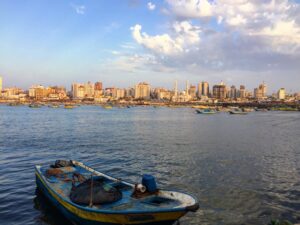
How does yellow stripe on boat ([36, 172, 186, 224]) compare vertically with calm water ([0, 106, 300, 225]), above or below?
above

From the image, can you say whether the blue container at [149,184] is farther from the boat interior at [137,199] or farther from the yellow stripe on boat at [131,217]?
the yellow stripe on boat at [131,217]

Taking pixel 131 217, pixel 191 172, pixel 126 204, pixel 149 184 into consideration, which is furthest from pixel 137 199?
pixel 191 172

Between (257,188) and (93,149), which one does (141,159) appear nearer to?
(93,149)

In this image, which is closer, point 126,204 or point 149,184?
point 126,204

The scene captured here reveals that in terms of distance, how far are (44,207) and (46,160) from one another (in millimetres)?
13422

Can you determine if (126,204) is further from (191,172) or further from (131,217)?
(191,172)

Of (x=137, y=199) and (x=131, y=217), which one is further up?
(x=137, y=199)

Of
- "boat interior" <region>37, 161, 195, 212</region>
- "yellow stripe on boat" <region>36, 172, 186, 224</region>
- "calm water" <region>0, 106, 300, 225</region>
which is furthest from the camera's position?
"calm water" <region>0, 106, 300, 225</region>

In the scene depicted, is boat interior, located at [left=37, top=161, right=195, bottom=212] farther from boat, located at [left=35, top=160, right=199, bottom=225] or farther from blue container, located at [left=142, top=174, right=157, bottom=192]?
blue container, located at [left=142, top=174, right=157, bottom=192]

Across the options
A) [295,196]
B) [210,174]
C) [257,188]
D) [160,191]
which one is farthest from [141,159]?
[160,191]

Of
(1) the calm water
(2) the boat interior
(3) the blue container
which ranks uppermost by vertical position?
(3) the blue container

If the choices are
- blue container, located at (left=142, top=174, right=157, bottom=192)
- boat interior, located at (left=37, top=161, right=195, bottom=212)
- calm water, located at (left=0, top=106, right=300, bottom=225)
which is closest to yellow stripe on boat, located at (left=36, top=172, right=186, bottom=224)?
boat interior, located at (left=37, top=161, right=195, bottom=212)

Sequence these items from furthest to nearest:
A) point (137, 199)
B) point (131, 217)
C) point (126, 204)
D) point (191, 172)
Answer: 1. point (191, 172)
2. point (137, 199)
3. point (126, 204)
4. point (131, 217)

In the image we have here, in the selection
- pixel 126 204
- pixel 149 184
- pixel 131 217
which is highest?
pixel 149 184
